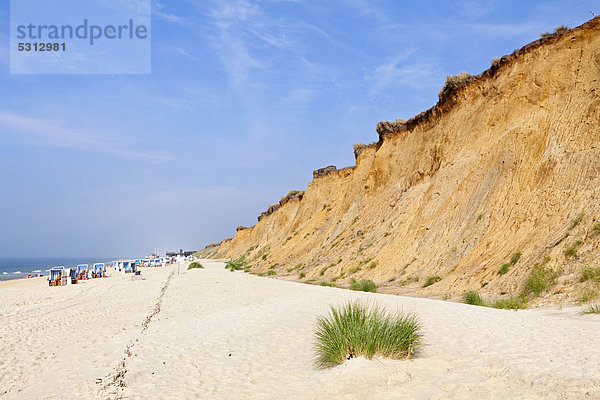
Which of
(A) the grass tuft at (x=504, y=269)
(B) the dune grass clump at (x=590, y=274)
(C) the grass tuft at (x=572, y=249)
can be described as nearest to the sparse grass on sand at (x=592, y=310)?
(B) the dune grass clump at (x=590, y=274)

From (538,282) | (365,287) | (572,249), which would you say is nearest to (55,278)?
(365,287)

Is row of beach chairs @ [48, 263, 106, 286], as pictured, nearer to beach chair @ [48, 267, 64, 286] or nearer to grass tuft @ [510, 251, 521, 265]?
beach chair @ [48, 267, 64, 286]

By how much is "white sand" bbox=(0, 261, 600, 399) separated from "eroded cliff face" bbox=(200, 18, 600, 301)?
5510mm

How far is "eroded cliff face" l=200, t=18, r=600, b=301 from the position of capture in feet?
54.7

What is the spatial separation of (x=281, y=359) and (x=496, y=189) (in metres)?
16.8

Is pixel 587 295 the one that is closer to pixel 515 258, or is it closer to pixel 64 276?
pixel 515 258

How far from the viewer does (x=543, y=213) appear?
17875 mm

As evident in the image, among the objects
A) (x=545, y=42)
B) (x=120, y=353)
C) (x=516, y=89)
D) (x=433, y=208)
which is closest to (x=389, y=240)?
(x=433, y=208)

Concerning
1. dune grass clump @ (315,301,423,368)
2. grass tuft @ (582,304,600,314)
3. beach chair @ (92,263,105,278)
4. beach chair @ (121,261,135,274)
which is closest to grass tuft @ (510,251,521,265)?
grass tuft @ (582,304,600,314)

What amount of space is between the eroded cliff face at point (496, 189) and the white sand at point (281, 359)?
5510mm

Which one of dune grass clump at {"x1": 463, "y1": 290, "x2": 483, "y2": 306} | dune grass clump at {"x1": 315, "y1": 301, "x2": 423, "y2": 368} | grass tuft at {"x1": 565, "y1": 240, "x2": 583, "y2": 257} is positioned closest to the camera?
dune grass clump at {"x1": 315, "y1": 301, "x2": 423, "y2": 368}

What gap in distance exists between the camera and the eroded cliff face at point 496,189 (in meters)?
16.7

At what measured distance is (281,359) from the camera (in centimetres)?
824

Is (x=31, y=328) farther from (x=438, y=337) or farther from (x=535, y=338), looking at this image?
(x=535, y=338)
